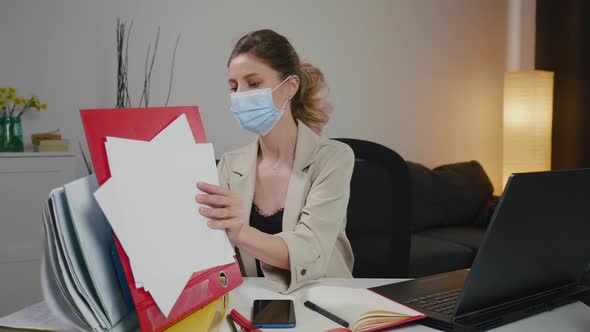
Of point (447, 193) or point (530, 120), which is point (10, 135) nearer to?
point (447, 193)

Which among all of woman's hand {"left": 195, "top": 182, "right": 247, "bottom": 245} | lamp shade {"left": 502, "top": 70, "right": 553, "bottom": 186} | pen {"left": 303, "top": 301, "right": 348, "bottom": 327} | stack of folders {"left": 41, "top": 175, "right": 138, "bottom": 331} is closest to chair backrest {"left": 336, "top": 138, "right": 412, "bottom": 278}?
pen {"left": 303, "top": 301, "right": 348, "bottom": 327}

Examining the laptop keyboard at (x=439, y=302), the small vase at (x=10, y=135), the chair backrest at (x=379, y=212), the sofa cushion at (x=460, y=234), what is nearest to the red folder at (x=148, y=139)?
the laptop keyboard at (x=439, y=302)

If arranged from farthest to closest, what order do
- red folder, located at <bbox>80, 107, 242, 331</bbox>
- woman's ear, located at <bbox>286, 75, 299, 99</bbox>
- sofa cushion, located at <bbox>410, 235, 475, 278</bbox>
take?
sofa cushion, located at <bbox>410, 235, 475, 278</bbox> → woman's ear, located at <bbox>286, 75, 299, 99</bbox> → red folder, located at <bbox>80, 107, 242, 331</bbox>

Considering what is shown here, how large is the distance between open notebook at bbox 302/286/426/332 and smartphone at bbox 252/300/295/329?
0.22 ft

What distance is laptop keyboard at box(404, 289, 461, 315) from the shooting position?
2.87ft

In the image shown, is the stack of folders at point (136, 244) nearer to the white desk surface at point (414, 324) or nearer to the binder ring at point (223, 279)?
the binder ring at point (223, 279)

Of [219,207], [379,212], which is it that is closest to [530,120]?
[379,212]

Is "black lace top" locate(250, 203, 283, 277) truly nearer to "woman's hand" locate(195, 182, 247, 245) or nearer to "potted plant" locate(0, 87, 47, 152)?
"woman's hand" locate(195, 182, 247, 245)

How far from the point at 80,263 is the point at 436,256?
Answer: 2371 mm

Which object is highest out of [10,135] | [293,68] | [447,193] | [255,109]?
[293,68]

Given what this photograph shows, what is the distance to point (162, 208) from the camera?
2.23 feet

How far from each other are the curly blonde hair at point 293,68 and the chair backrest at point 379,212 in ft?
0.66

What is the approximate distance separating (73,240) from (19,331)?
0.71ft

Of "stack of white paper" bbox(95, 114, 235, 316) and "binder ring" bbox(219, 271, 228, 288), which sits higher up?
"stack of white paper" bbox(95, 114, 235, 316)
